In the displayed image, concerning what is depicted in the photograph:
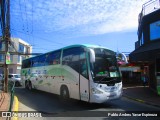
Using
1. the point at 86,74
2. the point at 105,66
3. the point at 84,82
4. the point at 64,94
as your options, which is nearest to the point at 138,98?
the point at 64,94

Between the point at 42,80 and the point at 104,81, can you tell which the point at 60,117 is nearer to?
the point at 104,81

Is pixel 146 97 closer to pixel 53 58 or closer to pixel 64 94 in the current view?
pixel 64 94

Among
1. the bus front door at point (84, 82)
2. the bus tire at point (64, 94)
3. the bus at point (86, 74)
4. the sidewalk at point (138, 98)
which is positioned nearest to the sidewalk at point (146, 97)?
the sidewalk at point (138, 98)

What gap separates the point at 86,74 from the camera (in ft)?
41.3

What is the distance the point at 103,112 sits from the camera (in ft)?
37.9

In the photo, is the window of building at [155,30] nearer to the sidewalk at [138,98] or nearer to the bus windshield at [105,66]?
the sidewalk at [138,98]

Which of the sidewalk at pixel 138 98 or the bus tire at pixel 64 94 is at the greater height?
the bus tire at pixel 64 94

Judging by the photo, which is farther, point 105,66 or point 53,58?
point 53,58

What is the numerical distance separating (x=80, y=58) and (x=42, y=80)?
6.78 m

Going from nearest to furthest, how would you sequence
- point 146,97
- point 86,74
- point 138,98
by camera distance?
point 86,74 → point 138,98 → point 146,97

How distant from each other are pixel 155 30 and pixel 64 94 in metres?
10.4

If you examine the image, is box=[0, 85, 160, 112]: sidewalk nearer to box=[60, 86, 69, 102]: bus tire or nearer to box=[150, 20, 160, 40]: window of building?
box=[60, 86, 69, 102]: bus tire

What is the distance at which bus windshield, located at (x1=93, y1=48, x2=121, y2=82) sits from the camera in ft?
41.0

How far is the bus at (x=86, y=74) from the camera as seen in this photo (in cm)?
1231
